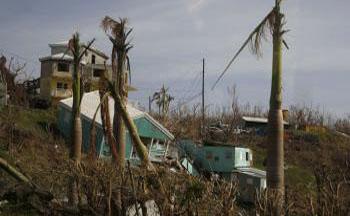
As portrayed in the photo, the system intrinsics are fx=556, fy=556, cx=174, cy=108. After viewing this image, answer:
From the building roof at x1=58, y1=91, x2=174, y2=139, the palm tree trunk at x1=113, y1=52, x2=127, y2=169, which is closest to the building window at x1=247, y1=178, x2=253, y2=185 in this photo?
the building roof at x1=58, y1=91, x2=174, y2=139

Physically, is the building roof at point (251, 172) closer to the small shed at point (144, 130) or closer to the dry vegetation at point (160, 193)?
the small shed at point (144, 130)

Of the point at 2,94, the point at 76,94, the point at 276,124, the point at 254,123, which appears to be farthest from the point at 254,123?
the point at 276,124

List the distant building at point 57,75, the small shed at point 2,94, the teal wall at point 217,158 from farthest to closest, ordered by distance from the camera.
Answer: the distant building at point 57,75 → the small shed at point 2,94 → the teal wall at point 217,158

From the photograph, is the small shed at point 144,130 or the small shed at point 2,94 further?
the small shed at point 2,94

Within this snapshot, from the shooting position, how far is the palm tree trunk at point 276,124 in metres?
9.66

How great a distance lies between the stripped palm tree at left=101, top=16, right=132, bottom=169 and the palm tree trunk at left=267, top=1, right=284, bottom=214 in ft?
12.3

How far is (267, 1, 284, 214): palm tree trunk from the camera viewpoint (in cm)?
966

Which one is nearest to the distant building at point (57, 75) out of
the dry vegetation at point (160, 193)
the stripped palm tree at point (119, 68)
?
the dry vegetation at point (160, 193)

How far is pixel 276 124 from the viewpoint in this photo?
392 inches

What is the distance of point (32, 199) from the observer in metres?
16.3

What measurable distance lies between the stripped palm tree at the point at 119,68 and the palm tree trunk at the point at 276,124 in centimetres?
375

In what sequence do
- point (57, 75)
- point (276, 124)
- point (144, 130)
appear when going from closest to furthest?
point (276, 124)
point (144, 130)
point (57, 75)

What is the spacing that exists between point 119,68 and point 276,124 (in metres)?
4.73

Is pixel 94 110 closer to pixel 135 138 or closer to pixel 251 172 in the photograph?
pixel 251 172
